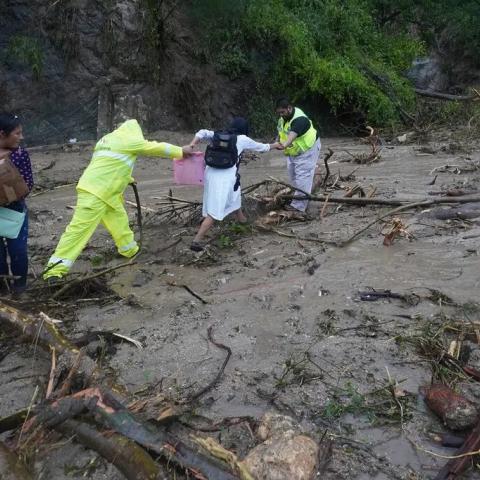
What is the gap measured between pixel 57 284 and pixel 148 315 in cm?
93

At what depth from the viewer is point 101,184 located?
232 inches

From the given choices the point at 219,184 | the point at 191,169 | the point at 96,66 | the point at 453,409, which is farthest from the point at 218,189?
the point at 96,66

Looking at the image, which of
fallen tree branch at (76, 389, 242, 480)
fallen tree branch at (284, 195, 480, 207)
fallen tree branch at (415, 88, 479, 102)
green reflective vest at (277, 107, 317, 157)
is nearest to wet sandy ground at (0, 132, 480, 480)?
fallen tree branch at (284, 195, 480, 207)

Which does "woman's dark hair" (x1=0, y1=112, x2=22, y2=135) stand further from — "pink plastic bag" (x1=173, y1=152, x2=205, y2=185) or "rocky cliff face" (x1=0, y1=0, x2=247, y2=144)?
"rocky cliff face" (x1=0, y1=0, x2=247, y2=144)

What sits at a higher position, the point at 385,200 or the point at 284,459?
the point at 284,459

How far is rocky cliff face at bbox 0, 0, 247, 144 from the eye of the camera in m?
13.4

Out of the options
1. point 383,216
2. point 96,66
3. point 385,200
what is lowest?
point 96,66

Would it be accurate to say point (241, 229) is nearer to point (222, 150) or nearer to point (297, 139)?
point (222, 150)

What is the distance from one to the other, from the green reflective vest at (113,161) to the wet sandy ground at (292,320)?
36.3 inches

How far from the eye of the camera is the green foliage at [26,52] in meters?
13.1

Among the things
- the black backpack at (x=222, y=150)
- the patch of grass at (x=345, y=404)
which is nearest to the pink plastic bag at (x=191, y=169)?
the black backpack at (x=222, y=150)

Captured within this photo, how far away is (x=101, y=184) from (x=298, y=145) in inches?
115

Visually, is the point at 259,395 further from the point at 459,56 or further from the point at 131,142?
the point at 459,56

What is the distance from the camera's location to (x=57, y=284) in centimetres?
522
